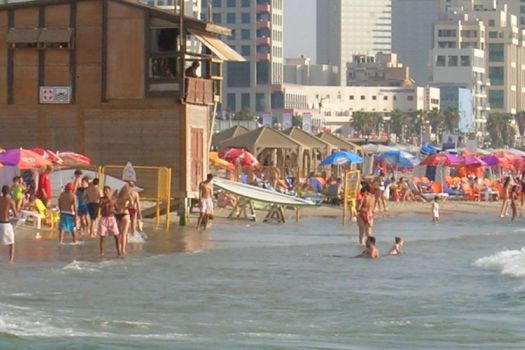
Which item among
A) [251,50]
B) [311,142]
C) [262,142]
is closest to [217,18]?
[251,50]

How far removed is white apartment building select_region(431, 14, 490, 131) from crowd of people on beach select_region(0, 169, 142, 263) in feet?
518

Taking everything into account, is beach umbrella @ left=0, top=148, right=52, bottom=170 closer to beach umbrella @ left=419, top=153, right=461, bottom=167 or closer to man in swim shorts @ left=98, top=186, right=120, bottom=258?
man in swim shorts @ left=98, top=186, right=120, bottom=258

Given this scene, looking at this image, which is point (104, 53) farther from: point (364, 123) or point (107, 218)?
point (364, 123)

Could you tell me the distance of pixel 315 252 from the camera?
28.8 meters

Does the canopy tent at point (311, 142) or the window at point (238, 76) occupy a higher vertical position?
the window at point (238, 76)

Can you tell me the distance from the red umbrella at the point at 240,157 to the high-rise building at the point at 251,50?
122 metres

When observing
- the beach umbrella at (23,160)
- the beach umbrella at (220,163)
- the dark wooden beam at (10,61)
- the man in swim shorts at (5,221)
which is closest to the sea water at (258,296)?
the man in swim shorts at (5,221)

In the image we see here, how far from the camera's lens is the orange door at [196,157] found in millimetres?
36469

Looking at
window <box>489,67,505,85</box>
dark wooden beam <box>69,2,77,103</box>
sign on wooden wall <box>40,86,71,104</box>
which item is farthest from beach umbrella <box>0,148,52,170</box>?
window <box>489,67,505,85</box>

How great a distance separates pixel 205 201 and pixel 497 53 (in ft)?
557

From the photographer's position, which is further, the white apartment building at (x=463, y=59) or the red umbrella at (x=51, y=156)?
the white apartment building at (x=463, y=59)

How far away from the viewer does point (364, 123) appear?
6732 inches

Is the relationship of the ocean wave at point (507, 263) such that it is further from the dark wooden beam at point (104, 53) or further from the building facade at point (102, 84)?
the dark wooden beam at point (104, 53)

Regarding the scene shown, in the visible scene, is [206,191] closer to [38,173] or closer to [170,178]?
[170,178]
